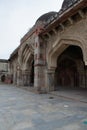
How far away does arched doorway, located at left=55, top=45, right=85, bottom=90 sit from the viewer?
14672mm

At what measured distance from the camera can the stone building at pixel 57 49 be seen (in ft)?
27.2

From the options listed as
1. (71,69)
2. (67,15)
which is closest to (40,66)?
(67,15)

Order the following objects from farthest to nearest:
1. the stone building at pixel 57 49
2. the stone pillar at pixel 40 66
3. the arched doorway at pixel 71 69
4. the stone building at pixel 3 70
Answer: the stone building at pixel 3 70, the arched doorway at pixel 71 69, the stone pillar at pixel 40 66, the stone building at pixel 57 49

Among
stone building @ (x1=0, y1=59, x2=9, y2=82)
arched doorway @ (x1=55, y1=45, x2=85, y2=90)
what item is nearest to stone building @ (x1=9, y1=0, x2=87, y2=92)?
arched doorway @ (x1=55, y1=45, x2=85, y2=90)

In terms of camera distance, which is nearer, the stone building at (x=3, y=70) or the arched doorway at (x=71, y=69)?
the arched doorway at (x=71, y=69)

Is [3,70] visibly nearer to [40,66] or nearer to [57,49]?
[40,66]

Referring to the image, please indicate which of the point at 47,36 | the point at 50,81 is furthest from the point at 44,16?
the point at 50,81

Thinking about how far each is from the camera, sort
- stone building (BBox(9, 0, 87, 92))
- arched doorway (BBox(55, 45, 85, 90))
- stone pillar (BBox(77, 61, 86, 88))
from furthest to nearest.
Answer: stone pillar (BBox(77, 61, 86, 88)) < arched doorway (BBox(55, 45, 85, 90)) < stone building (BBox(9, 0, 87, 92))

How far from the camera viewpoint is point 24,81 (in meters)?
16.7

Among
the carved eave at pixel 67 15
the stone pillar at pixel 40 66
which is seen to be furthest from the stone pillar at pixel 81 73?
the carved eave at pixel 67 15

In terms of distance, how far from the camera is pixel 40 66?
11820 mm

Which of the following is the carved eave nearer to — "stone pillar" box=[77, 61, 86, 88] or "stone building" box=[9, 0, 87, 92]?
"stone building" box=[9, 0, 87, 92]

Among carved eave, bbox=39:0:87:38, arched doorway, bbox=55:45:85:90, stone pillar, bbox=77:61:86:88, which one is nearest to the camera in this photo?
carved eave, bbox=39:0:87:38

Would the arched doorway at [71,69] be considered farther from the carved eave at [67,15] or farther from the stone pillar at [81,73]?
the carved eave at [67,15]
